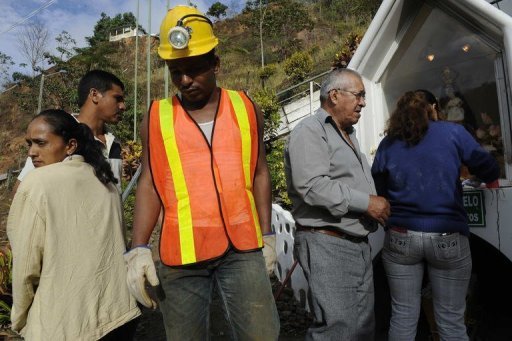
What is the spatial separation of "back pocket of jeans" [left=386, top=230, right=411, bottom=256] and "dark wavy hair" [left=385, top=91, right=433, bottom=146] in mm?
568

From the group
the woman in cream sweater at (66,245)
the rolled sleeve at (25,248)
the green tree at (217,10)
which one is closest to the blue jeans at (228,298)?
the woman in cream sweater at (66,245)

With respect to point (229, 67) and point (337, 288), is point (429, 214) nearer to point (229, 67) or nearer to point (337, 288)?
point (337, 288)

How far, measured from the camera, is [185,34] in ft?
6.04

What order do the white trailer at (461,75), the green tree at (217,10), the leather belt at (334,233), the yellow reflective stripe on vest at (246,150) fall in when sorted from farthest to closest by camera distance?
the green tree at (217,10) < the white trailer at (461,75) < the leather belt at (334,233) < the yellow reflective stripe on vest at (246,150)

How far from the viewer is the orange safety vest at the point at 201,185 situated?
1867 mm

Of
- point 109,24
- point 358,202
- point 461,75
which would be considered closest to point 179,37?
point 358,202

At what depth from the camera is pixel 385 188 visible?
2.92 meters

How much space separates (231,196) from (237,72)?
32823 mm

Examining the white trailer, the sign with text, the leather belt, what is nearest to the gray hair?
the leather belt

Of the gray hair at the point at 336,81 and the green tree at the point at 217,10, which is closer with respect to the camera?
the gray hair at the point at 336,81

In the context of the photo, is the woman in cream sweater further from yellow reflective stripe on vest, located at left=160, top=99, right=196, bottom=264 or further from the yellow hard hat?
the yellow hard hat

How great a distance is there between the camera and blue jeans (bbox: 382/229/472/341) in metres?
2.59

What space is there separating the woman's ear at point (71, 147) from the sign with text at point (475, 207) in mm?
2606

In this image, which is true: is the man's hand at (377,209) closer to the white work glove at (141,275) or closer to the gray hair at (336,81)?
the gray hair at (336,81)
